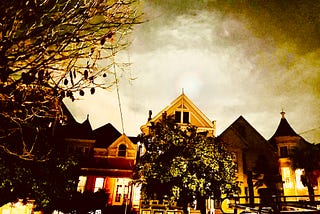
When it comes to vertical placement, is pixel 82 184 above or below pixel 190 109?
below

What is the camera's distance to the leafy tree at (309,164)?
28.6 m

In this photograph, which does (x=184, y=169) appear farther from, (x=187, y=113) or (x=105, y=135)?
(x=105, y=135)

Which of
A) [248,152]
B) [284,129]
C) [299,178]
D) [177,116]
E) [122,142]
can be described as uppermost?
[284,129]

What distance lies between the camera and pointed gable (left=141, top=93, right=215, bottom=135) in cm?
2909

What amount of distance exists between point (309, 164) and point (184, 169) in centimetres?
1757

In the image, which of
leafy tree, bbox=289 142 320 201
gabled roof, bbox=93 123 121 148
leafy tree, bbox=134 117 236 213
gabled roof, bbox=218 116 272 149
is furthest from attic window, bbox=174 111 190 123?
leafy tree, bbox=289 142 320 201

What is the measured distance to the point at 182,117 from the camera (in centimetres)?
→ 2909

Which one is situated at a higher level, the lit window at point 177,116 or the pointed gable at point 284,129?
the pointed gable at point 284,129

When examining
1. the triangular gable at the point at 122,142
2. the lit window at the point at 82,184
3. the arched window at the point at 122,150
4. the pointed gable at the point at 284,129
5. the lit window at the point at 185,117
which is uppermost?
the pointed gable at the point at 284,129

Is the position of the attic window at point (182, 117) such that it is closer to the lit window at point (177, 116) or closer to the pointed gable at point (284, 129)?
the lit window at point (177, 116)

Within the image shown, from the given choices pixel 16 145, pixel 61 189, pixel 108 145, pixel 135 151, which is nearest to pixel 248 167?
pixel 135 151

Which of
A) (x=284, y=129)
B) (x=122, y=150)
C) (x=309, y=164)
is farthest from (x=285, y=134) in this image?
(x=122, y=150)

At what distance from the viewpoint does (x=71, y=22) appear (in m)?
5.03

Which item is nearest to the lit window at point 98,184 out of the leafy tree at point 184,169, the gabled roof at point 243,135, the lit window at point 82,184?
the lit window at point 82,184
